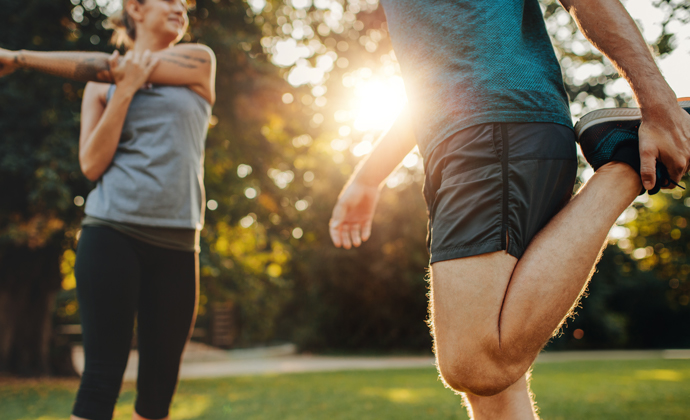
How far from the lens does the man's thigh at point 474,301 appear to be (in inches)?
44.8

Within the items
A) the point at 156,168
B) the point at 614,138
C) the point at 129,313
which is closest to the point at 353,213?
the point at 156,168

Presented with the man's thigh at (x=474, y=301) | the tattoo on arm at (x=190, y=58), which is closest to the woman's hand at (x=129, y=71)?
the tattoo on arm at (x=190, y=58)

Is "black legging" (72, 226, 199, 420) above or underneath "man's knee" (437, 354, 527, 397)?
underneath

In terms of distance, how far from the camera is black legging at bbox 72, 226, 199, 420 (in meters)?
1.62

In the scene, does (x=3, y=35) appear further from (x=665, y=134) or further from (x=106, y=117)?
(x=665, y=134)

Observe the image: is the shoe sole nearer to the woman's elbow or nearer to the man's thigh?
the man's thigh

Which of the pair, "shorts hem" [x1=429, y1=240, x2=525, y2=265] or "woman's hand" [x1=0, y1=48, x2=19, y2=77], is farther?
"woman's hand" [x1=0, y1=48, x2=19, y2=77]

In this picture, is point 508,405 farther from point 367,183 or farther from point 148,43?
point 148,43

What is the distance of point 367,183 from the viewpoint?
6.08 ft

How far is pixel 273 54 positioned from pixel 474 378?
11.2m

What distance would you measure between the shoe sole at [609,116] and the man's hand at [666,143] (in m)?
0.08

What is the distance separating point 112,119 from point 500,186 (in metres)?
1.35

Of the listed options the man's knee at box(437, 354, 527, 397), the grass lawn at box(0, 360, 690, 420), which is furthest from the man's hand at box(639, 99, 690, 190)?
the grass lawn at box(0, 360, 690, 420)

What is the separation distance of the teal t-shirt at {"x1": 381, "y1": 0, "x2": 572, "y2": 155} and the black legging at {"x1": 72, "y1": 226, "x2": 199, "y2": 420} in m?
1.06
